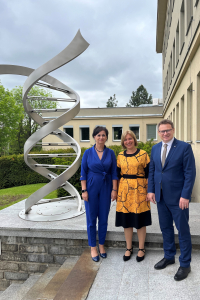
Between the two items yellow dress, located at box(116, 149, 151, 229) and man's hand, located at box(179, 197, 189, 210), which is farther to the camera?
yellow dress, located at box(116, 149, 151, 229)

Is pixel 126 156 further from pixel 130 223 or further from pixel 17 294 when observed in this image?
pixel 17 294

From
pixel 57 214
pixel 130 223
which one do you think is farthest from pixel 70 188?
pixel 130 223

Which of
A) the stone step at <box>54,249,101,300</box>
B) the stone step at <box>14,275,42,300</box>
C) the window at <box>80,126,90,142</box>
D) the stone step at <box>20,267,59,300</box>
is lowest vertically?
the stone step at <box>14,275,42,300</box>

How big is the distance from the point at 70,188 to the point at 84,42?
3.27m

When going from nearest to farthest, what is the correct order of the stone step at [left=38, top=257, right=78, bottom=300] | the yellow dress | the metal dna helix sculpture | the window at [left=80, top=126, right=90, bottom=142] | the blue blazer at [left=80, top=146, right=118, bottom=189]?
the stone step at [left=38, top=257, right=78, bottom=300] → the yellow dress → the blue blazer at [left=80, top=146, right=118, bottom=189] → the metal dna helix sculpture → the window at [left=80, top=126, right=90, bottom=142]

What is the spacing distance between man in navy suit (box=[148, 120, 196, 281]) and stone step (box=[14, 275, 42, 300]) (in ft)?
8.00

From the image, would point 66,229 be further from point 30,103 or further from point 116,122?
point 30,103

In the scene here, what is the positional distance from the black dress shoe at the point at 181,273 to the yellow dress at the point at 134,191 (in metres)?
0.74

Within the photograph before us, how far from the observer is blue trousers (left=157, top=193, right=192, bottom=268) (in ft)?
10.7

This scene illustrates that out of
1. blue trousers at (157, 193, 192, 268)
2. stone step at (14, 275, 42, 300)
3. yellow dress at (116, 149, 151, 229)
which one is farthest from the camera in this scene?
stone step at (14, 275, 42, 300)

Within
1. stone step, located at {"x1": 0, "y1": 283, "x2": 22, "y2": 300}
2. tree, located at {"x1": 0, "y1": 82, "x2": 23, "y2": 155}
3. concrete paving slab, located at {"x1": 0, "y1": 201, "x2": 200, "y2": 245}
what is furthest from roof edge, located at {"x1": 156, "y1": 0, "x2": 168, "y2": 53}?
stone step, located at {"x1": 0, "y1": 283, "x2": 22, "y2": 300}

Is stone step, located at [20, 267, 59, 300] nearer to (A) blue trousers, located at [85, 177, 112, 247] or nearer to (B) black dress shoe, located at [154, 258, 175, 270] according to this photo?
(A) blue trousers, located at [85, 177, 112, 247]

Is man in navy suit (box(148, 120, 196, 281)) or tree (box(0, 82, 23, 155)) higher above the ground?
tree (box(0, 82, 23, 155))

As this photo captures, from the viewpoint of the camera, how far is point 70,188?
6.06m
